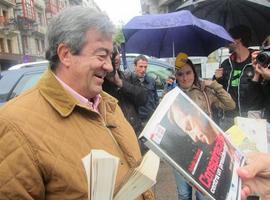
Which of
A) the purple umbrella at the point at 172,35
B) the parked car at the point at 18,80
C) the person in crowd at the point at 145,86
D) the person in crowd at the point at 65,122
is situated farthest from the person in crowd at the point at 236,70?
the person in crowd at the point at 65,122

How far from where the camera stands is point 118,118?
2004 millimetres

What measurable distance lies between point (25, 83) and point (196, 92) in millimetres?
2720

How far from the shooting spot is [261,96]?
10.4 ft

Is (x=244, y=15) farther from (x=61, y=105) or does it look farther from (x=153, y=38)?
(x=61, y=105)

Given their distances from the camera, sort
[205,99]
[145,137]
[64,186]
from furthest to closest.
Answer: [205,99] → [64,186] → [145,137]

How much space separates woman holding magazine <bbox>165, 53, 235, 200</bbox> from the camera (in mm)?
3850

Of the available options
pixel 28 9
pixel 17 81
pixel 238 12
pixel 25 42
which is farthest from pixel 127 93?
pixel 28 9

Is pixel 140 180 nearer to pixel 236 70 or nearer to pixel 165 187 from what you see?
pixel 236 70

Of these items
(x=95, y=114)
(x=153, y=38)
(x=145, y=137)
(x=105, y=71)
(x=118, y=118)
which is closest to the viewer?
(x=145, y=137)

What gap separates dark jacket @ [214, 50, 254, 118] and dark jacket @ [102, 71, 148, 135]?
2.84ft

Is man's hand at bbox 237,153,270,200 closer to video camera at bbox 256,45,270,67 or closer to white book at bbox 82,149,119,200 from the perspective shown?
white book at bbox 82,149,119,200

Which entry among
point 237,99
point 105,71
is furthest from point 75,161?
point 237,99

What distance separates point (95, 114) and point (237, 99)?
2538 mm

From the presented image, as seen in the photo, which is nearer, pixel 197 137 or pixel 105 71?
pixel 197 137
